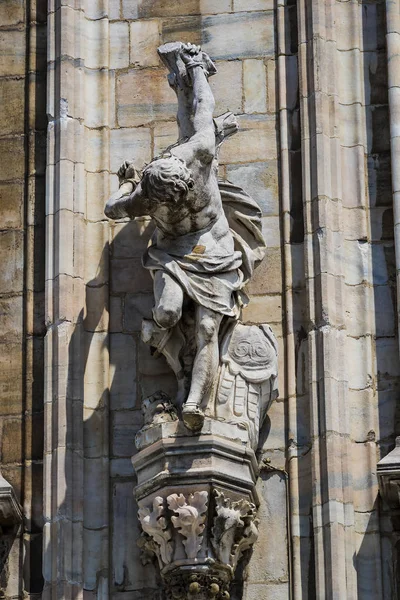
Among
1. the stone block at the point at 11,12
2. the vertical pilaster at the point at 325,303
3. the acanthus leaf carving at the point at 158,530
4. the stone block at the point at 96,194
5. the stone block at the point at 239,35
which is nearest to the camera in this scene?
the acanthus leaf carving at the point at 158,530

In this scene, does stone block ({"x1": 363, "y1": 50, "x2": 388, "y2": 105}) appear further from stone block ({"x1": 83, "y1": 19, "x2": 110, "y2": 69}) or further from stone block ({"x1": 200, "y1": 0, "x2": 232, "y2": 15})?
stone block ({"x1": 83, "y1": 19, "x2": 110, "y2": 69})

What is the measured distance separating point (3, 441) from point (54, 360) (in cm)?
63

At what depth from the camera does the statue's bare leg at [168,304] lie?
52.9 ft

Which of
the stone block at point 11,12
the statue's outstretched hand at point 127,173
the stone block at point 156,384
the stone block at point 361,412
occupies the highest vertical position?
the stone block at point 11,12

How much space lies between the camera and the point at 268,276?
1686cm

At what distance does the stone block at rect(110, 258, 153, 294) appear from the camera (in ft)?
55.7

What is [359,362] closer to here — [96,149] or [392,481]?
[392,481]

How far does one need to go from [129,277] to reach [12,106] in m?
1.60

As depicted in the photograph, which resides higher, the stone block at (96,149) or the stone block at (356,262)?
the stone block at (96,149)

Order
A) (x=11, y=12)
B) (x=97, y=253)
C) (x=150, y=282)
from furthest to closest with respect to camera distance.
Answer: (x=11, y=12), (x=97, y=253), (x=150, y=282)

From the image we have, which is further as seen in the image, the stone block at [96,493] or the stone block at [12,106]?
the stone block at [12,106]

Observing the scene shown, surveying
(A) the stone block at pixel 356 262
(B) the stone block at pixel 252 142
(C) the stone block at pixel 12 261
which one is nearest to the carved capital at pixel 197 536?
(A) the stone block at pixel 356 262

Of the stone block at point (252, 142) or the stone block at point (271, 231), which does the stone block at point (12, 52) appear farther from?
the stone block at point (271, 231)

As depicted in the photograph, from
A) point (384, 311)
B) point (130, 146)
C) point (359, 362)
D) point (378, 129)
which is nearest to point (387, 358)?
point (359, 362)
